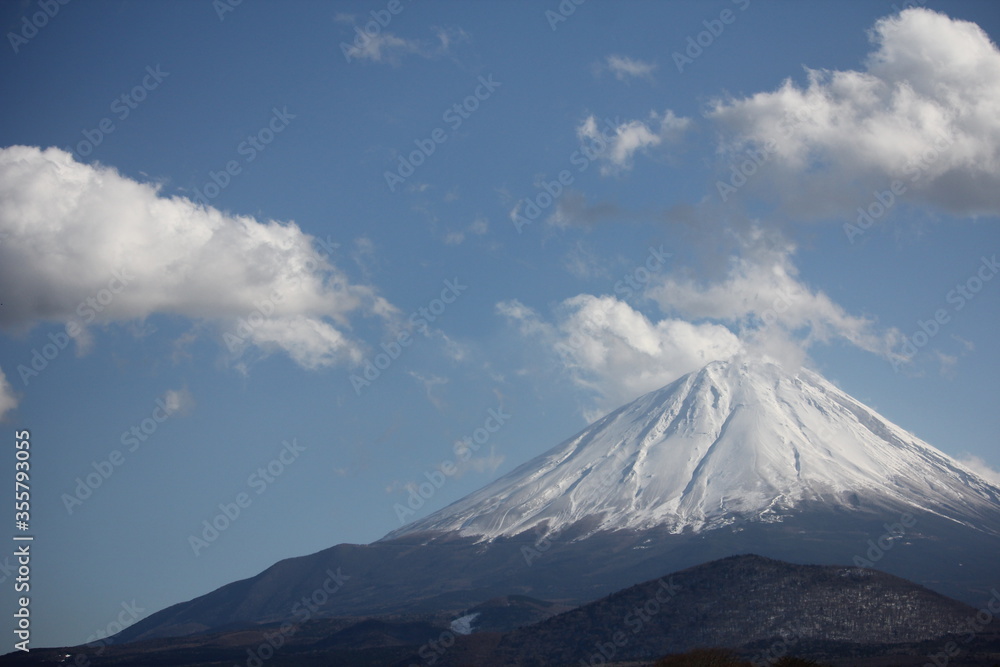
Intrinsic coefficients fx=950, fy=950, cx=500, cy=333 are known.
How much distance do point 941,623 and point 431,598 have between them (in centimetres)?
10191

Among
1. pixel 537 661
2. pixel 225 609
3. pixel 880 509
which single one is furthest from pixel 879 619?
pixel 225 609

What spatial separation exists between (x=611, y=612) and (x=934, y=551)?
323 feet

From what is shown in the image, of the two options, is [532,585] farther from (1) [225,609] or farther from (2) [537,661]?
Answer: (2) [537,661]

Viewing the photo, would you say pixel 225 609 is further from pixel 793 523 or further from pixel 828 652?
pixel 828 652

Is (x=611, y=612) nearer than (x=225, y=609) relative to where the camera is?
Yes

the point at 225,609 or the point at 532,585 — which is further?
the point at 225,609

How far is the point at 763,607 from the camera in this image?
94812mm

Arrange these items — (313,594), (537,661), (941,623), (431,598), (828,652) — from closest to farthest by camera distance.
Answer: (828,652) → (941,623) → (537,661) → (431,598) → (313,594)

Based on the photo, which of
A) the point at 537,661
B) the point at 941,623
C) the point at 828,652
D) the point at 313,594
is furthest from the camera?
the point at 313,594

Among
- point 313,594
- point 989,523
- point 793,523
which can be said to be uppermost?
point 313,594

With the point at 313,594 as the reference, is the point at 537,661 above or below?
below

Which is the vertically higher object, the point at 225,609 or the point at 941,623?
the point at 225,609

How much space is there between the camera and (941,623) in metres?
89.3

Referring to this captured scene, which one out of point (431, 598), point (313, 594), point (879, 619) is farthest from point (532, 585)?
point (879, 619)
